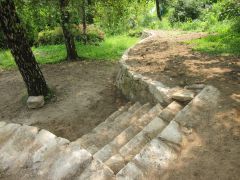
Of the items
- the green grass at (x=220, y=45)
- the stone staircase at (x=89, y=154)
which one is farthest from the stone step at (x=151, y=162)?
the green grass at (x=220, y=45)

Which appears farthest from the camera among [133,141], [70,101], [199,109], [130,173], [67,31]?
[67,31]

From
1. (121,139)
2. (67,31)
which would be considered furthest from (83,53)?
(121,139)

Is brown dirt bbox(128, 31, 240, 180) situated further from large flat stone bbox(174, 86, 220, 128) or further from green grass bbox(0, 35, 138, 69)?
green grass bbox(0, 35, 138, 69)

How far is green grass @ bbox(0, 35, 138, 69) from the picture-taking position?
39.6ft

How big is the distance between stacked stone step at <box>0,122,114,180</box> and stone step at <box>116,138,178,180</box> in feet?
0.74

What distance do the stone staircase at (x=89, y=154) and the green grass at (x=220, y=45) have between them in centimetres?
350

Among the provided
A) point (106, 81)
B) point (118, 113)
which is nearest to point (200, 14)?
point (106, 81)

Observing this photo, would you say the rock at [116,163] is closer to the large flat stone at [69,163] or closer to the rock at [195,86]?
the large flat stone at [69,163]

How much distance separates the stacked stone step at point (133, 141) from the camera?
3.68m

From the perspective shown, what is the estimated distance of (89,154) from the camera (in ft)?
11.7

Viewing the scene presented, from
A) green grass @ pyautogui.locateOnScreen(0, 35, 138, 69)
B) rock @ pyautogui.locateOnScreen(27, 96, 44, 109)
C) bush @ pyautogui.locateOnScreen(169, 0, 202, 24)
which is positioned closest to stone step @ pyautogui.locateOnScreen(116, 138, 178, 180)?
rock @ pyautogui.locateOnScreen(27, 96, 44, 109)

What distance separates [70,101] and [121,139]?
3532 millimetres

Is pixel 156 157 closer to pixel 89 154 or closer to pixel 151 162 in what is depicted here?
pixel 151 162

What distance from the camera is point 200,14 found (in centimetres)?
1850
